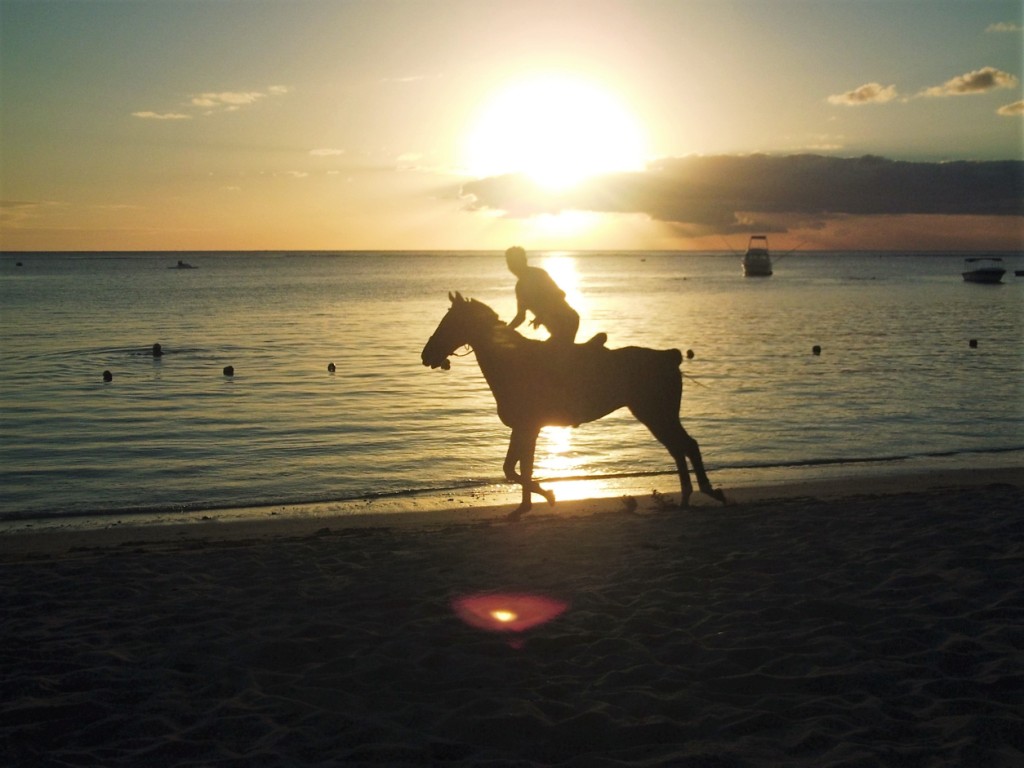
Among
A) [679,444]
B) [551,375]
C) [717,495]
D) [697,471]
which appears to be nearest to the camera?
[551,375]

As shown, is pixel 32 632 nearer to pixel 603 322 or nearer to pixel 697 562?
pixel 697 562

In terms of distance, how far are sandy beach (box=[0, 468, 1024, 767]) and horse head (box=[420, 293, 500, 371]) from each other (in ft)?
7.16

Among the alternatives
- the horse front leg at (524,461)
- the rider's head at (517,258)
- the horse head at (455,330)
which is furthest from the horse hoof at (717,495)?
the rider's head at (517,258)

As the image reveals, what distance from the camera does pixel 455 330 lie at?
1116 centimetres

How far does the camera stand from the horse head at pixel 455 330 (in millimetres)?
11125

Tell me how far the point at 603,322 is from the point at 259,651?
5144 cm

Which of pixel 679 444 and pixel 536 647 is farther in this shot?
pixel 679 444

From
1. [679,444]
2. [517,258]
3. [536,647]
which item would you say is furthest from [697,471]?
[536,647]

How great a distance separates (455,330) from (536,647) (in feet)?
17.0

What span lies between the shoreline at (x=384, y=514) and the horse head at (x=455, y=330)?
7.16 ft

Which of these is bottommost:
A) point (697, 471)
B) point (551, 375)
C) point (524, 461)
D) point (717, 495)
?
point (717, 495)

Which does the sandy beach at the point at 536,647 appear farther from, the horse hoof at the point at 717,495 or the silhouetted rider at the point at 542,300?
the silhouetted rider at the point at 542,300

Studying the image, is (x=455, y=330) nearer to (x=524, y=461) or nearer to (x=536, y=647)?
(x=524, y=461)

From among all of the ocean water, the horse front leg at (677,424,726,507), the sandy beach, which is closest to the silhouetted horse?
the horse front leg at (677,424,726,507)
